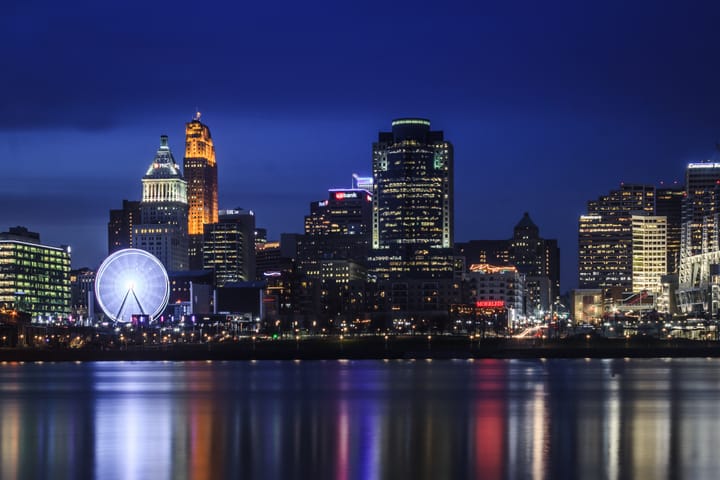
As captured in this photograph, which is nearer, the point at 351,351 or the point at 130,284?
the point at 130,284

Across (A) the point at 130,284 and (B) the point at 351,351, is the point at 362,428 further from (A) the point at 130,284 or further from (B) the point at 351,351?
(A) the point at 130,284

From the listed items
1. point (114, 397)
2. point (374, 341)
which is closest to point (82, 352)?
point (374, 341)

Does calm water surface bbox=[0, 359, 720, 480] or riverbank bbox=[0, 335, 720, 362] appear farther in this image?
riverbank bbox=[0, 335, 720, 362]

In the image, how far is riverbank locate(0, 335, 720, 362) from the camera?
175 metres

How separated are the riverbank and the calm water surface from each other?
6687 centimetres

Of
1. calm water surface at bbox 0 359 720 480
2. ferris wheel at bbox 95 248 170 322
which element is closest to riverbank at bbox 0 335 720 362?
ferris wheel at bbox 95 248 170 322

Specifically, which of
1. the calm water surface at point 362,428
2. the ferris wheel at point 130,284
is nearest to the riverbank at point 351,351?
the ferris wheel at point 130,284

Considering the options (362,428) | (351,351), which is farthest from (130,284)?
(362,428)

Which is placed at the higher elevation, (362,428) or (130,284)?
(130,284)

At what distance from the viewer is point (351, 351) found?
17950 cm

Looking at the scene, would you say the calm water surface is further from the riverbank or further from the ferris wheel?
the riverbank

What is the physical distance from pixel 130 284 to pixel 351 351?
105 ft

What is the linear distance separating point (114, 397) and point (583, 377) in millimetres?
44763

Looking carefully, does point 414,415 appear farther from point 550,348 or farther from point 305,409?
point 550,348
